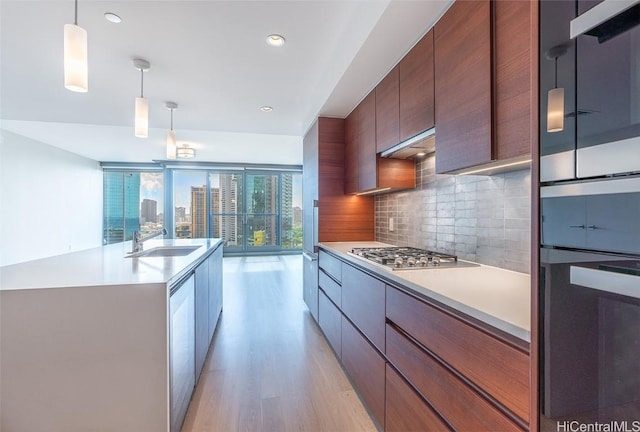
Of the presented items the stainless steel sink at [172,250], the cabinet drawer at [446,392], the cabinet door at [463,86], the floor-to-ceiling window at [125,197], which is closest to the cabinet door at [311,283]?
the stainless steel sink at [172,250]

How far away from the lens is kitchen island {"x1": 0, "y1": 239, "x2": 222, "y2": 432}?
1.30 m

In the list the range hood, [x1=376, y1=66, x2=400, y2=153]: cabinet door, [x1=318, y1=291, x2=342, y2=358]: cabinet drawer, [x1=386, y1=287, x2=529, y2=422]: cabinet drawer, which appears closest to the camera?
[x1=386, y1=287, x2=529, y2=422]: cabinet drawer

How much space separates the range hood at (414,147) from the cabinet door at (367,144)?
0.16 meters


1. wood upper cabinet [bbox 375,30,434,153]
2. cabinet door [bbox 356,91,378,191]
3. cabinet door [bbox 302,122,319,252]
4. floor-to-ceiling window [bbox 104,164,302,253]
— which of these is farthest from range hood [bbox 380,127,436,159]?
floor-to-ceiling window [bbox 104,164,302,253]

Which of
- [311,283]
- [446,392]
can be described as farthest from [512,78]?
[311,283]

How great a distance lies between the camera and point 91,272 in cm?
160

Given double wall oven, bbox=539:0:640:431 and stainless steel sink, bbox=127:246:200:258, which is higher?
double wall oven, bbox=539:0:640:431

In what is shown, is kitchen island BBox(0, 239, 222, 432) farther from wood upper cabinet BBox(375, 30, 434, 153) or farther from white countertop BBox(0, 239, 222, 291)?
wood upper cabinet BBox(375, 30, 434, 153)

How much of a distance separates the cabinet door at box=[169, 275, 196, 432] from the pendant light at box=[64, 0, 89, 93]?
49.5 inches

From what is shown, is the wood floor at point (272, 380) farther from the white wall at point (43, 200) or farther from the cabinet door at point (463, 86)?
the white wall at point (43, 200)

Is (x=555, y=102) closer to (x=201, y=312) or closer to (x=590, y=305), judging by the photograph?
(x=590, y=305)

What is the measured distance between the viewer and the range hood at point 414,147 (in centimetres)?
173

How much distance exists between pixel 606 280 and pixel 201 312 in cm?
230

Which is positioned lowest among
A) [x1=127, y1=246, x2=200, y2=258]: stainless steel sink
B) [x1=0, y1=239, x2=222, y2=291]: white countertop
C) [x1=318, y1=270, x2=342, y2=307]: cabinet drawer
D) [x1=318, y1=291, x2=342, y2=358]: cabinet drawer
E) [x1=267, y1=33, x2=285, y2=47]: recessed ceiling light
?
[x1=318, y1=291, x2=342, y2=358]: cabinet drawer
